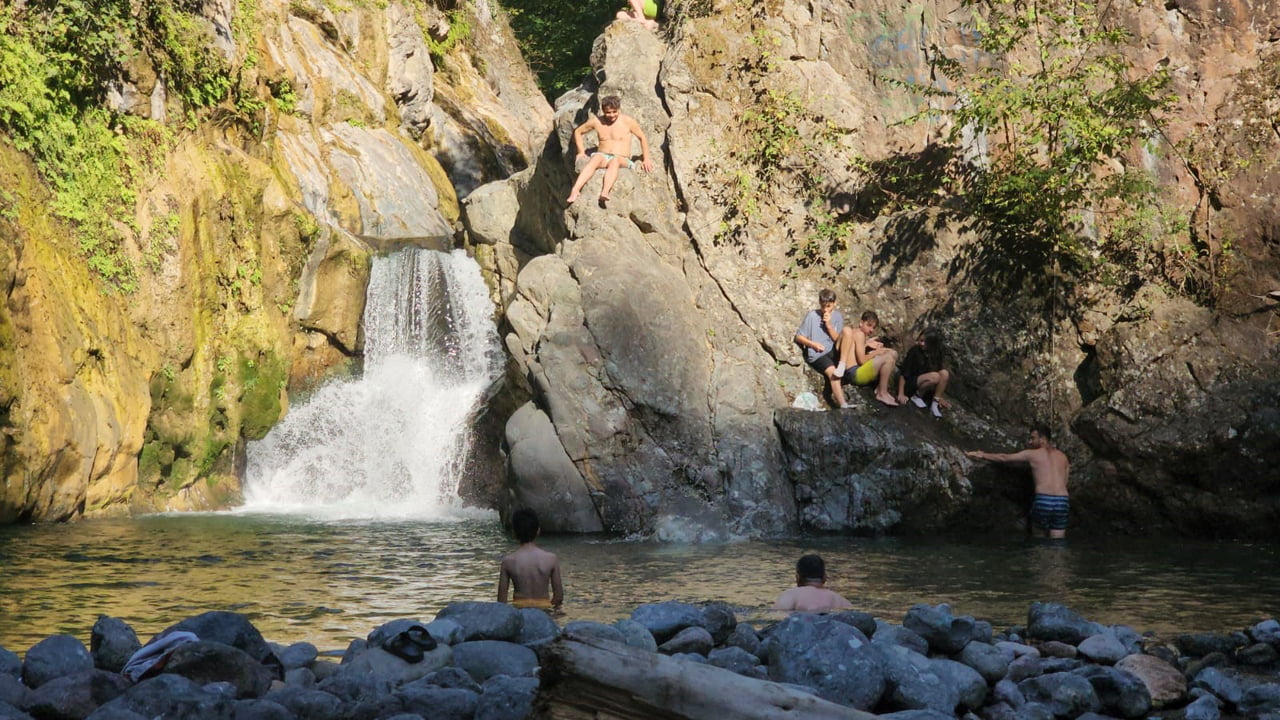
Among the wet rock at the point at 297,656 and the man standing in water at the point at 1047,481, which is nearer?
the wet rock at the point at 297,656

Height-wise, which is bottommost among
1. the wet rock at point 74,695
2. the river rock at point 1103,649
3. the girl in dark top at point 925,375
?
the wet rock at point 74,695

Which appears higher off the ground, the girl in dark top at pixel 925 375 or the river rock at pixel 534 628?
the girl in dark top at pixel 925 375

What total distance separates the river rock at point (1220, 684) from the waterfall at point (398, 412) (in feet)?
34.1

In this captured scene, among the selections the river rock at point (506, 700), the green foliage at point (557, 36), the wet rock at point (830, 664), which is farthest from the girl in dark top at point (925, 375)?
the green foliage at point (557, 36)

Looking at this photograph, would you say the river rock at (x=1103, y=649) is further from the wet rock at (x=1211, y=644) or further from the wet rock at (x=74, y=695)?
the wet rock at (x=74, y=695)

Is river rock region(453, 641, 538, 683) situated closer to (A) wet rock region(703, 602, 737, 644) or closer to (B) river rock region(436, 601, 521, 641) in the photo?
(B) river rock region(436, 601, 521, 641)

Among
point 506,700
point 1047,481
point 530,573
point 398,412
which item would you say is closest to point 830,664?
point 506,700

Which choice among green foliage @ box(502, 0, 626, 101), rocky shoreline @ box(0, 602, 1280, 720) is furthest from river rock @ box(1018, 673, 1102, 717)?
green foliage @ box(502, 0, 626, 101)

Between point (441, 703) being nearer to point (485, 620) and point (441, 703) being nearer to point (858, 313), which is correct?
point (485, 620)

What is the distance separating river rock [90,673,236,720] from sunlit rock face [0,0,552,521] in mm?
7977

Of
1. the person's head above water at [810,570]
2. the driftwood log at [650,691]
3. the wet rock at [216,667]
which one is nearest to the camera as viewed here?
the driftwood log at [650,691]

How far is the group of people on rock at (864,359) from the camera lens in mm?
13789

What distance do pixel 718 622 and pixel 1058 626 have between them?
1.91 meters

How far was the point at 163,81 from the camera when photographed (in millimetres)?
15281
